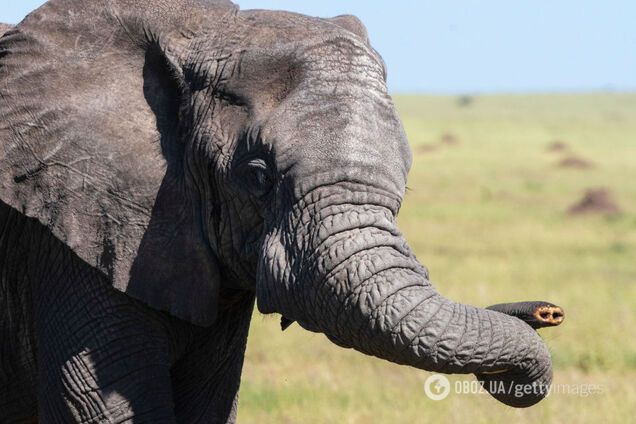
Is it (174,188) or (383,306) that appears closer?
(383,306)

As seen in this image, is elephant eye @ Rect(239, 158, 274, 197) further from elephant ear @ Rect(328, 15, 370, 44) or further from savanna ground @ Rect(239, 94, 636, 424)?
savanna ground @ Rect(239, 94, 636, 424)

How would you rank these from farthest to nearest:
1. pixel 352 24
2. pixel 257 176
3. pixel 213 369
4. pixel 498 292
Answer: pixel 498 292
pixel 213 369
pixel 352 24
pixel 257 176

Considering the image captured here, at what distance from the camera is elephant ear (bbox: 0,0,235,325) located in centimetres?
429

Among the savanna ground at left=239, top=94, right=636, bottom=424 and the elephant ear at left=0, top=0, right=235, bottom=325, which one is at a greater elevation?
the savanna ground at left=239, top=94, right=636, bottom=424

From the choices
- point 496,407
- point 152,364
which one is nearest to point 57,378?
point 152,364

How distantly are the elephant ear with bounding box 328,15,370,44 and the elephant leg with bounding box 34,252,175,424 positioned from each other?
1.00 metres

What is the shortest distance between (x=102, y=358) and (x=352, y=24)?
3.97ft

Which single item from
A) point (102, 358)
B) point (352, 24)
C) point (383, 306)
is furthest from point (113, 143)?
point (383, 306)

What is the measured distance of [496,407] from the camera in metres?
7.23

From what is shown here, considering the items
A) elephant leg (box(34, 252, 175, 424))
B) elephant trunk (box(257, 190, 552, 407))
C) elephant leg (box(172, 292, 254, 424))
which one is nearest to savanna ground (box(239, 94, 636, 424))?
elephant leg (box(172, 292, 254, 424))

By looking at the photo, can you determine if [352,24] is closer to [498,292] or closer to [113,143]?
A: [113,143]

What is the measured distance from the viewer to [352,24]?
441 cm

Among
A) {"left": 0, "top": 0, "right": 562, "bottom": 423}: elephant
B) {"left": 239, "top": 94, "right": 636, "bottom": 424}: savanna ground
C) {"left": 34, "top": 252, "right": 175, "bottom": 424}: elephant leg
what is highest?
{"left": 239, "top": 94, "right": 636, "bottom": 424}: savanna ground

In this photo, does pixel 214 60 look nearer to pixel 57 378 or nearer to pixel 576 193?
pixel 57 378
